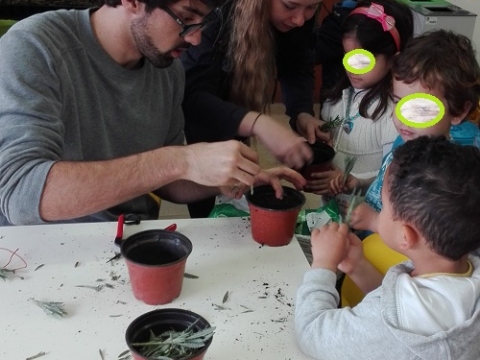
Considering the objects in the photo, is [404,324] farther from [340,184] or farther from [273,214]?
[340,184]

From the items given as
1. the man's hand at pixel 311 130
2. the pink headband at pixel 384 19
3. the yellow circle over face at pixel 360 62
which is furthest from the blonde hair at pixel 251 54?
the pink headband at pixel 384 19

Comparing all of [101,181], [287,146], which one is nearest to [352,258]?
[287,146]

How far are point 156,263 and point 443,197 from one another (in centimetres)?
55

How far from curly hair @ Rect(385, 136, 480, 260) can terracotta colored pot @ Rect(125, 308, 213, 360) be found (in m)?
0.40

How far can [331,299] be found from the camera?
1.04m

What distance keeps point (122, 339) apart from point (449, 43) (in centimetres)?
129

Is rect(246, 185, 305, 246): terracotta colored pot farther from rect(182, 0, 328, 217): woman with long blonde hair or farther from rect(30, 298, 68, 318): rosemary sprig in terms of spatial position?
rect(30, 298, 68, 318): rosemary sprig

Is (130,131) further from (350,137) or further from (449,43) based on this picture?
(449,43)

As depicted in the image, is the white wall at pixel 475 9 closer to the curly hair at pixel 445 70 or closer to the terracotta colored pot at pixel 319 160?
the curly hair at pixel 445 70

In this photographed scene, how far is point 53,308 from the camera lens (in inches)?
40.5

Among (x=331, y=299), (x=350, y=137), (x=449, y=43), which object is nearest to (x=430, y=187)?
(x=331, y=299)

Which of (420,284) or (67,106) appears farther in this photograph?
(67,106)

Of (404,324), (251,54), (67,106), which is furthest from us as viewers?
(251,54)

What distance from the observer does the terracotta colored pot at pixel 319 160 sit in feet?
5.07
